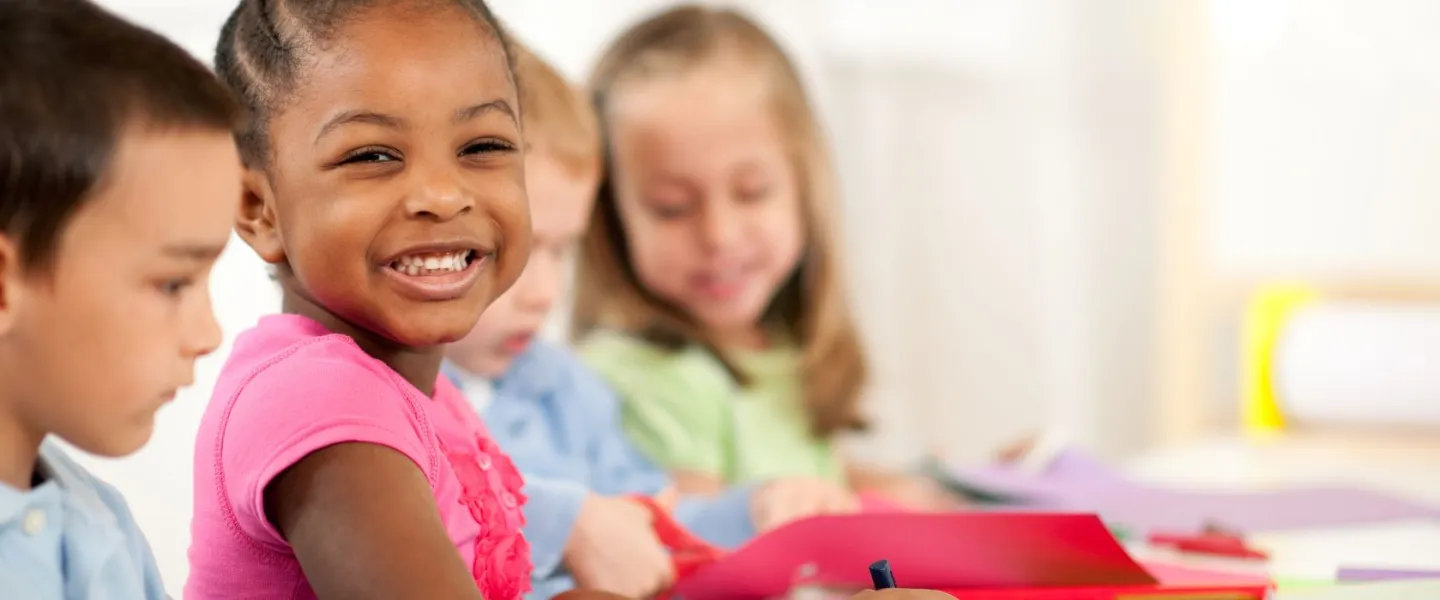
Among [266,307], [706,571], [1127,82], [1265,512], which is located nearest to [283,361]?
[266,307]

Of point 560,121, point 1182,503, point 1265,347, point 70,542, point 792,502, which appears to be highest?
point 1265,347

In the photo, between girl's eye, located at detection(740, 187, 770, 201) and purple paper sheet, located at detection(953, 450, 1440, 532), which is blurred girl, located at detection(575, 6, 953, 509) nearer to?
girl's eye, located at detection(740, 187, 770, 201)

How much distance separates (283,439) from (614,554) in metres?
0.32

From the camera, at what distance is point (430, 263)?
58 centimetres

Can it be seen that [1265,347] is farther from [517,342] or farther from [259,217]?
[259,217]

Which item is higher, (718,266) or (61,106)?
(718,266)

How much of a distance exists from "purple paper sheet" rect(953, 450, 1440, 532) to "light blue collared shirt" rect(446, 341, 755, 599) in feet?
1.08

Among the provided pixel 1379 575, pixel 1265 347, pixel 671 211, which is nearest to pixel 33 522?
pixel 1379 575

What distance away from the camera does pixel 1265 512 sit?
4.46 feet

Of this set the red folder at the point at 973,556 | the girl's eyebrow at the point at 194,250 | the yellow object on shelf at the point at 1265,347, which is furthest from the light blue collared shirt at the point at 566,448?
the yellow object on shelf at the point at 1265,347

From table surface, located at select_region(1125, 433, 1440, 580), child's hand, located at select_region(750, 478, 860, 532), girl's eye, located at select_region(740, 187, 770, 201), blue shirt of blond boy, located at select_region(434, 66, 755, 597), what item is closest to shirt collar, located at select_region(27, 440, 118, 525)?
blue shirt of blond boy, located at select_region(434, 66, 755, 597)

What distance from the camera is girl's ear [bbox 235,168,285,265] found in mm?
564

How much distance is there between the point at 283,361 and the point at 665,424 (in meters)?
0.80

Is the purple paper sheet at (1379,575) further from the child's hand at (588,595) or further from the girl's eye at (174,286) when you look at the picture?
the girl's eye at (174,286)
